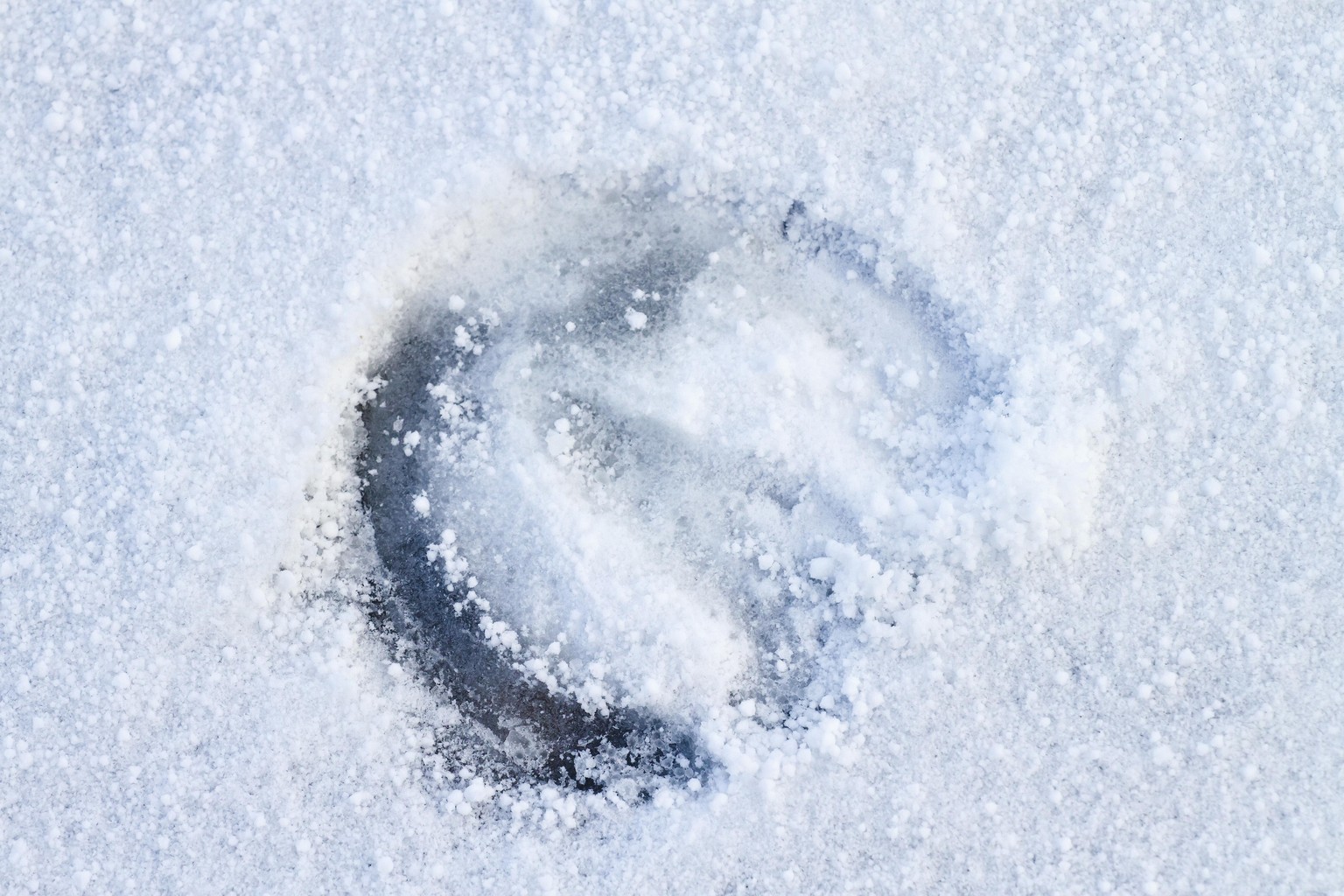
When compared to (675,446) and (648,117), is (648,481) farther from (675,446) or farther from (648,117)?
(648,117)

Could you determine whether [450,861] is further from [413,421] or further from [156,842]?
[413,421]

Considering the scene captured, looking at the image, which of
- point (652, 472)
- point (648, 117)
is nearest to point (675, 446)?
point (652, 472)

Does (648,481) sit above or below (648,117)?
below

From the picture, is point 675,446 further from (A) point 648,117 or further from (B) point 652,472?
(A) point 648,117

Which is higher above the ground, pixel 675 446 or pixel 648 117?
pixel 648 117

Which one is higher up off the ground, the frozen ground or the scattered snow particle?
the scattered snow particle

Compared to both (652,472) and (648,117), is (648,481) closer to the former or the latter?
(652,472)
